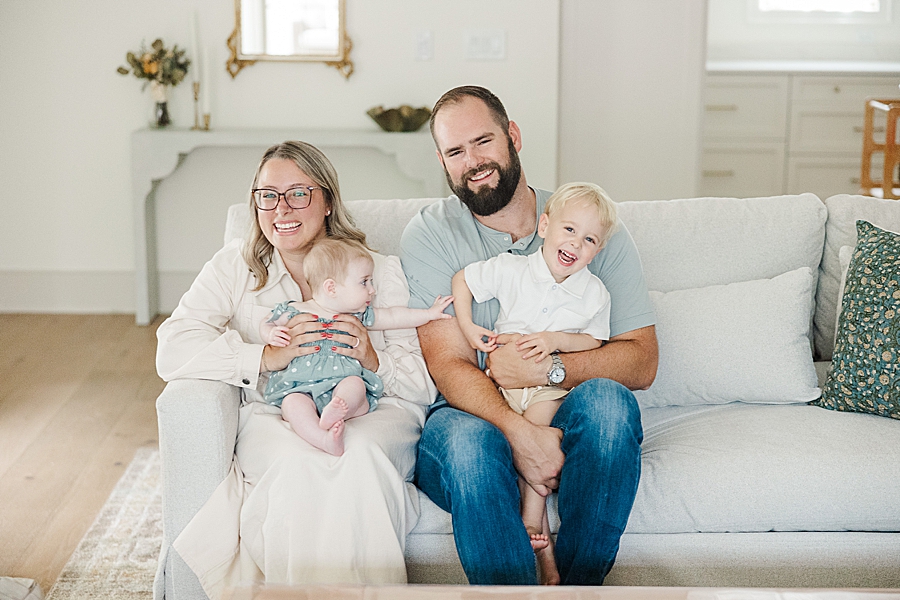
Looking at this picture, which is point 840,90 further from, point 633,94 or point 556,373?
point 556,373

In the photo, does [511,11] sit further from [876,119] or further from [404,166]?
[876,119]

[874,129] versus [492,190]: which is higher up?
[874,129]

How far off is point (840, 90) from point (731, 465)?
425 centimetres

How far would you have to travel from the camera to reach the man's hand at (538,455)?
5.53 ft

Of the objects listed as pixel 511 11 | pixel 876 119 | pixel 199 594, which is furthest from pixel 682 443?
pixel 876 119

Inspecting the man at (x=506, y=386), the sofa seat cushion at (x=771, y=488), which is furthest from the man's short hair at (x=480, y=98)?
the sofa seat cushion at (x=771, y=488)

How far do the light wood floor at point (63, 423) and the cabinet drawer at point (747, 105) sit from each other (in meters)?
3.40

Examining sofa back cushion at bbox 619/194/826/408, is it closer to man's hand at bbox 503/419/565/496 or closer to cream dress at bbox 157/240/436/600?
man's hand at bbox 503/419/565/496

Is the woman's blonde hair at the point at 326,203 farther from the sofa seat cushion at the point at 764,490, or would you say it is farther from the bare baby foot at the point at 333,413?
the sofa seat cushion at the point at 764,490

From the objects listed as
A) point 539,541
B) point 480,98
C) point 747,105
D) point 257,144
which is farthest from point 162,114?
point 747,105

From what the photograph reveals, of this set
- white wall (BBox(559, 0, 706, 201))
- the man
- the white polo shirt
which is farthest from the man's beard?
white wall (BBox(559, 0, 706, 201))

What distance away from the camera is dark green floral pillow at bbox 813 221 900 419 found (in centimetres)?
189

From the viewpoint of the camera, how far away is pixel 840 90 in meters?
5.29

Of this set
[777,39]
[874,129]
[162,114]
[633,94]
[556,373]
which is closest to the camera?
[556,373]
